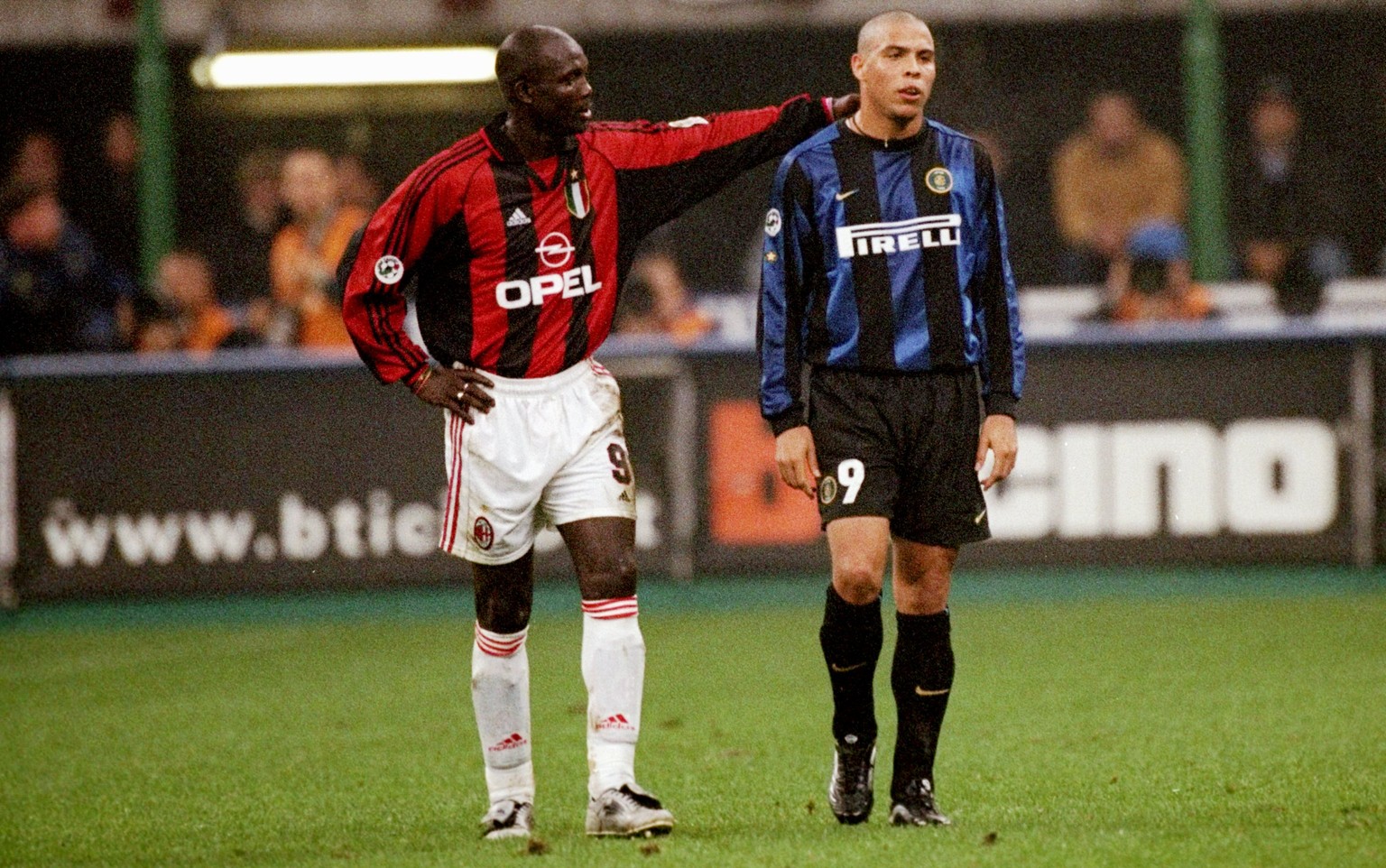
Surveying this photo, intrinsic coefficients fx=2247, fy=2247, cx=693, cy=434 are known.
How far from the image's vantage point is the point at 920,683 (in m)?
5.82

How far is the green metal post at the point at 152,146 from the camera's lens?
1568 cm

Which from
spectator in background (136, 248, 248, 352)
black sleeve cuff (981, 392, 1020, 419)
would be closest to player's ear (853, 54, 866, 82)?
black sleeve cuff (981, 392, 1020, 419)

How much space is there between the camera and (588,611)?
→ 5.81m

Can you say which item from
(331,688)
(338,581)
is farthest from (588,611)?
(338,581)

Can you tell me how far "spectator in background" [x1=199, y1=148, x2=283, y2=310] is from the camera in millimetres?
17344

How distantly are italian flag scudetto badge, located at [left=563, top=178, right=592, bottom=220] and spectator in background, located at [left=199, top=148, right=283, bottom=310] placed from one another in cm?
1042

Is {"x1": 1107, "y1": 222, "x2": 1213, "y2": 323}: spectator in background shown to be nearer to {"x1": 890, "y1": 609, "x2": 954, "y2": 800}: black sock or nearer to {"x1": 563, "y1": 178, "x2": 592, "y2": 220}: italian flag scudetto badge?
{"x1": 890, "y1": 609, "x2": 954, "y2": 800}: black sock

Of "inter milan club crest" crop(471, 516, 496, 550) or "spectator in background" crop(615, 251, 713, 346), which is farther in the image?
"spectator in background" crop(615, 251, 713, 346)

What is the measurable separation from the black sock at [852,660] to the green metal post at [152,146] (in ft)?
34.9

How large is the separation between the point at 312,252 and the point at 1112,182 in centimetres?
609

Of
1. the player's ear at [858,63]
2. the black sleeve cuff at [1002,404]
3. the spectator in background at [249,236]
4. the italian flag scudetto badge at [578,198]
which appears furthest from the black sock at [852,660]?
the spectator in background at [249,236]

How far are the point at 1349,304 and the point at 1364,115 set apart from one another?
4407 mm

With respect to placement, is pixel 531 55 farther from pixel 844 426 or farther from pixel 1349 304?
pixel 1349 304

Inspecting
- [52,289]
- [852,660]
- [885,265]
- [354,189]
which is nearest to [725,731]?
[852,660]
